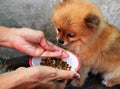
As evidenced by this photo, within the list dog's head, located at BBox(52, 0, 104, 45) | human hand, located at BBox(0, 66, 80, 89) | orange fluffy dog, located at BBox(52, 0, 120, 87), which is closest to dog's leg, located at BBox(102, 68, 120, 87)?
orange fluffy dog, located at BBox(52, 0, 120, 87)

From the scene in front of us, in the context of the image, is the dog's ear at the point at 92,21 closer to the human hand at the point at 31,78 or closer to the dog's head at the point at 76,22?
the dog's head at the point at 76,22

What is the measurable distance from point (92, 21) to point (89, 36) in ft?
0.49

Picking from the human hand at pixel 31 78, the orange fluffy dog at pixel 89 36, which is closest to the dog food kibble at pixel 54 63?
the orange fluffy dog at pixel 89 36

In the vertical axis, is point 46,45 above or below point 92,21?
below

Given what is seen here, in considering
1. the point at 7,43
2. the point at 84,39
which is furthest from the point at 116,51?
the point at 7,43

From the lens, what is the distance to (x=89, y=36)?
1.68 meters

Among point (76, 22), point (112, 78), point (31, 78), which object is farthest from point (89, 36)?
point (31, 78)

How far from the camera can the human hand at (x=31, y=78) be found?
2.53 feet

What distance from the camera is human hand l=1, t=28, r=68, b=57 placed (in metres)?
1.60

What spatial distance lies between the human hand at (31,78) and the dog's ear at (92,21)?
50cm

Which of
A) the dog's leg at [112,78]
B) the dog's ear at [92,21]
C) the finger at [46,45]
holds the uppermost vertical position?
the dog's ear at [92,21]

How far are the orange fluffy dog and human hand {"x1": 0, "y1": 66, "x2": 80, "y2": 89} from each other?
1.71 ft

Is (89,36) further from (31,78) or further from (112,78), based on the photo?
(31,78)

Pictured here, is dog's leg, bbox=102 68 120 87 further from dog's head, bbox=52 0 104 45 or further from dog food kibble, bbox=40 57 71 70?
dog food kibble, bbox=40 57 71 70
